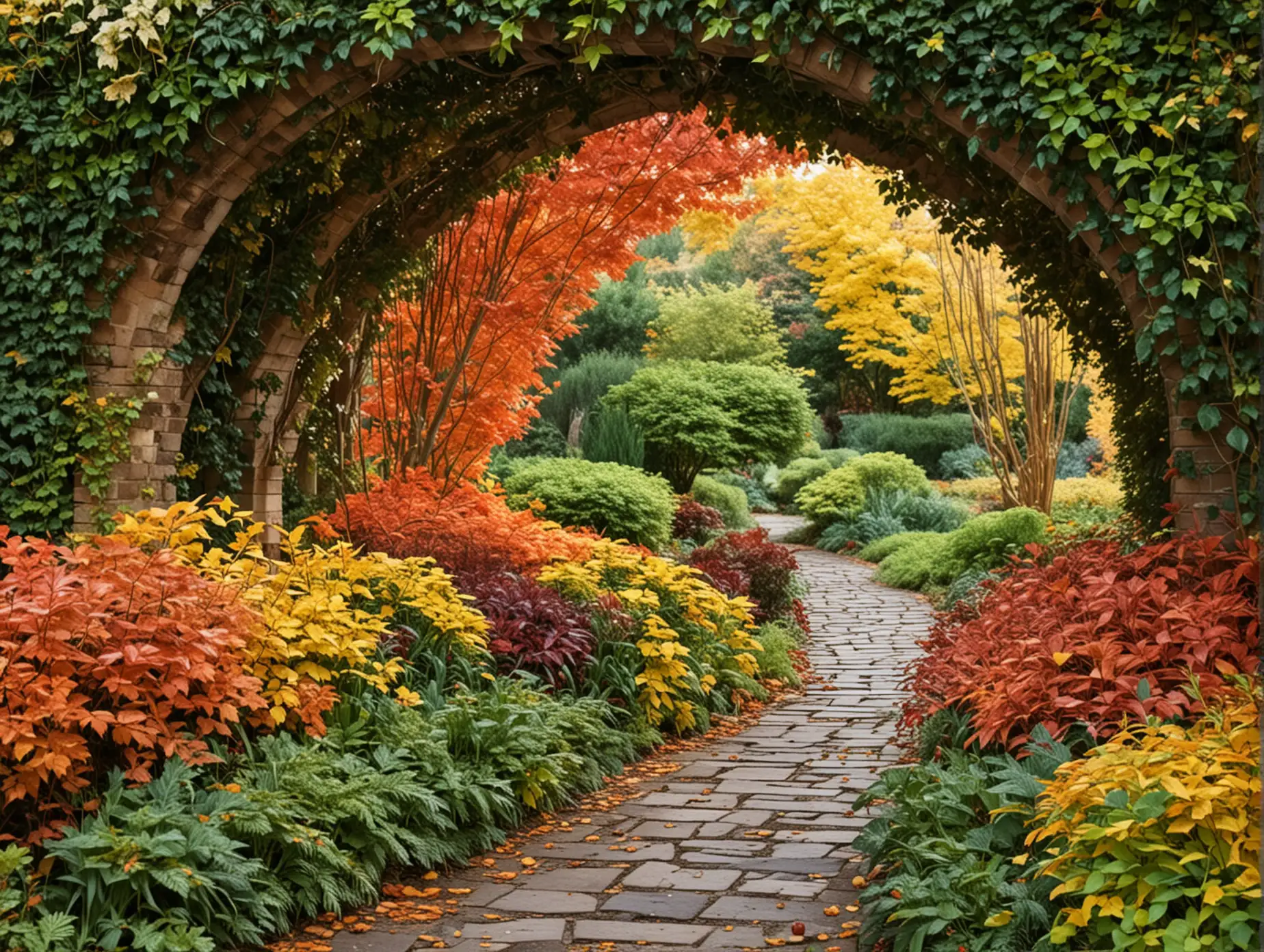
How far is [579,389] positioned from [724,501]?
399 cm

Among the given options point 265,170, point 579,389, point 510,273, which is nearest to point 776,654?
point 510,273

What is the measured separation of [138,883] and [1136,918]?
2.48 metres

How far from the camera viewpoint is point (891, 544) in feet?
46.2

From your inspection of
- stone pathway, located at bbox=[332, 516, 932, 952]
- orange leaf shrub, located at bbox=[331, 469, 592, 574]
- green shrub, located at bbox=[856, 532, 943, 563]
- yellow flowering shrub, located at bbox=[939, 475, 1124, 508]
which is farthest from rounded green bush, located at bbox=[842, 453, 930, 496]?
stone pathway, located at bbox=[332, 516, 932, 952]

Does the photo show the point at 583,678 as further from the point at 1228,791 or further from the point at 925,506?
the point at 925,506

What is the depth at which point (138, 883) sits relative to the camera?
10.4 ft

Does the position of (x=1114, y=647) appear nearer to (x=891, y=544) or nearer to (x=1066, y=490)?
(x=891, y=544)

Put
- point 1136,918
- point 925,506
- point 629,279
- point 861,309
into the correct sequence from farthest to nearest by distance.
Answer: point 629,279 → point 861,309 → point 925,506 → point 1136,918

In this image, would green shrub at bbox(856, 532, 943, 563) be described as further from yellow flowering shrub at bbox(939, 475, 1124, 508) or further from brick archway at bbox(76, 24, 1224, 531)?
brick archway at bbox(76, 24, 1224, 531)

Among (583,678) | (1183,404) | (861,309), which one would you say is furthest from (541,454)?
(1183,404)

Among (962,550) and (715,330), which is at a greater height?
(715,330)

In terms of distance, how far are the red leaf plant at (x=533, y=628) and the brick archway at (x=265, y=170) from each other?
1.71 meters

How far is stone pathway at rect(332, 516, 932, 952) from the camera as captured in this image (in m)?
3.53

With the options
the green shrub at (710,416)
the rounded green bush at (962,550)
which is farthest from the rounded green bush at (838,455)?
the rounded green bush at (962,550)
